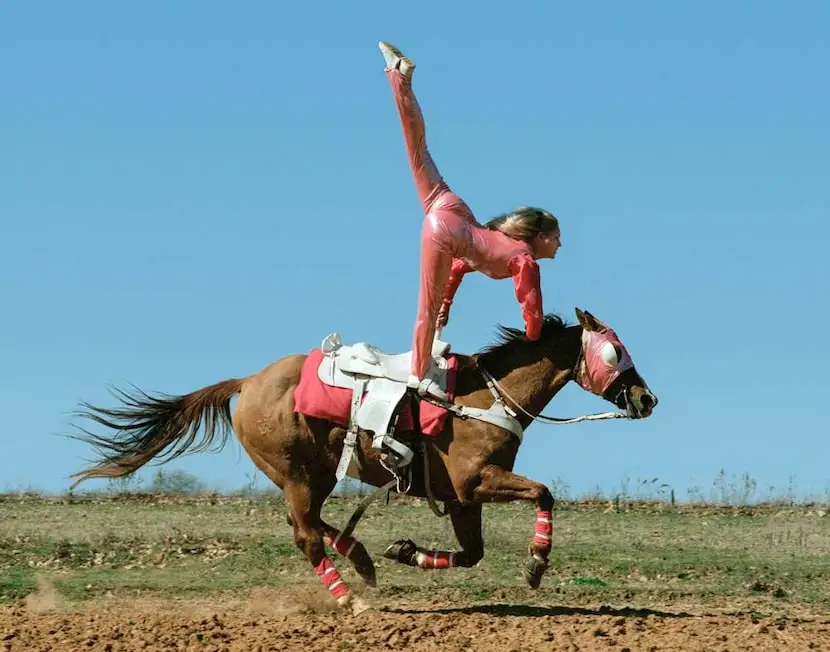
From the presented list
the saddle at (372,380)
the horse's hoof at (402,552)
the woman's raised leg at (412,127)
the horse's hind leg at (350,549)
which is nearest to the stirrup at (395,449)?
the saddle at (372,380)

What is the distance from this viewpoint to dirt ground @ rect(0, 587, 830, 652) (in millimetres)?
9555

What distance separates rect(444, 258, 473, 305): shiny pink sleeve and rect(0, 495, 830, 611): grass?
245 centimetres

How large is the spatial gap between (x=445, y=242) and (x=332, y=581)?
8.27 ft

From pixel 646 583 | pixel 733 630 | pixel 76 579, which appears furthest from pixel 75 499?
pixel 733 630

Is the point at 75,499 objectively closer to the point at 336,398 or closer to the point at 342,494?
the point at 342,494

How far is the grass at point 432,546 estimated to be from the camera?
1317 cm

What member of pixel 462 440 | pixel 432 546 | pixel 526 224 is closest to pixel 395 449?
pixel 462 440

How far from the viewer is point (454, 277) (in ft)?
37.0

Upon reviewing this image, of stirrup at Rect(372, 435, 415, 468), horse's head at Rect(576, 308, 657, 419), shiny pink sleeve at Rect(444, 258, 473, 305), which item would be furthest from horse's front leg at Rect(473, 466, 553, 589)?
shiny pink sleeve at Rect(444, 258, 473, 305)

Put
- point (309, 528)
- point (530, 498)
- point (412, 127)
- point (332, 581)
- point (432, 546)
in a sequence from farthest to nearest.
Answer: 1. point (432, 546)
2. point (309, 528)
3. point (332, 581)
4. point (412, 127)
5. point (530, 498)

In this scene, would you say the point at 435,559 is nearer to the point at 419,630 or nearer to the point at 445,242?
the point at 419,630

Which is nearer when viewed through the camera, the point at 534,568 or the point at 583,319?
the point at 534,568

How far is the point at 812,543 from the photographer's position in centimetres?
1645

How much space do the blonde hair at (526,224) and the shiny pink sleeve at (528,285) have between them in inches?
10.2
